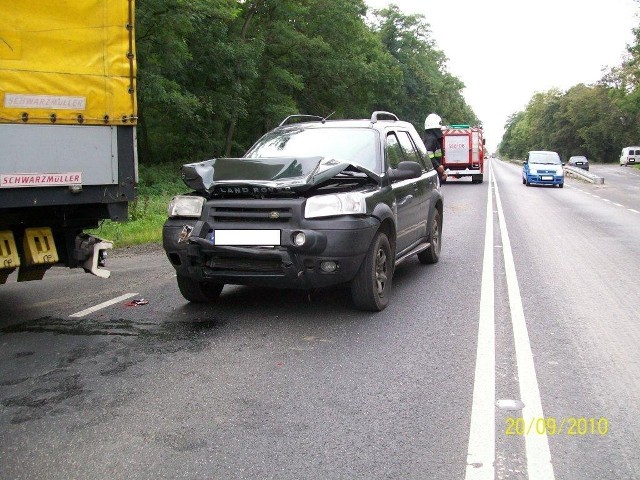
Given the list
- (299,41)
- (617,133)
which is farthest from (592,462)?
(617,133)


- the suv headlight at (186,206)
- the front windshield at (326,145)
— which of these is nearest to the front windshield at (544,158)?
the front windshield at (326,145)

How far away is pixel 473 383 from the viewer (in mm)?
4488

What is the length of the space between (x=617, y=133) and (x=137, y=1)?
290 ft

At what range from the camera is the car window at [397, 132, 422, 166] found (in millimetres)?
8070

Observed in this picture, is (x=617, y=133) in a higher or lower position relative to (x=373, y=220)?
higher

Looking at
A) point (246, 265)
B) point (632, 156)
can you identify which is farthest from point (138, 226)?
point (632, 156)

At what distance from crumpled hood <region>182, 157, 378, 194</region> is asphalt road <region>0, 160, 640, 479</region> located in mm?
1221

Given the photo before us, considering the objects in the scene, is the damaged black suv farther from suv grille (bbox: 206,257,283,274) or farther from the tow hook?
the tow hook

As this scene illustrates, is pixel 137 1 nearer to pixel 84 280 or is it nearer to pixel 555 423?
pixel 84 280

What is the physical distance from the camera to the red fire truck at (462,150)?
107 feet

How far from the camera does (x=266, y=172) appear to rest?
615 centimetres

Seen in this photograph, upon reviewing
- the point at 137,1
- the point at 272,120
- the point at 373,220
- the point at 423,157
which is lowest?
the point at 373,220

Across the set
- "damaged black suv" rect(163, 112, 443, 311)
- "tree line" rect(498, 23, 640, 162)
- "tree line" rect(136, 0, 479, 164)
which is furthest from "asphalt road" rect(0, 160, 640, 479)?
"tree line" rect(498, 23, 640, 162)

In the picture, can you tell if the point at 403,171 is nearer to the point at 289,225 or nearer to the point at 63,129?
the point at 289,225
